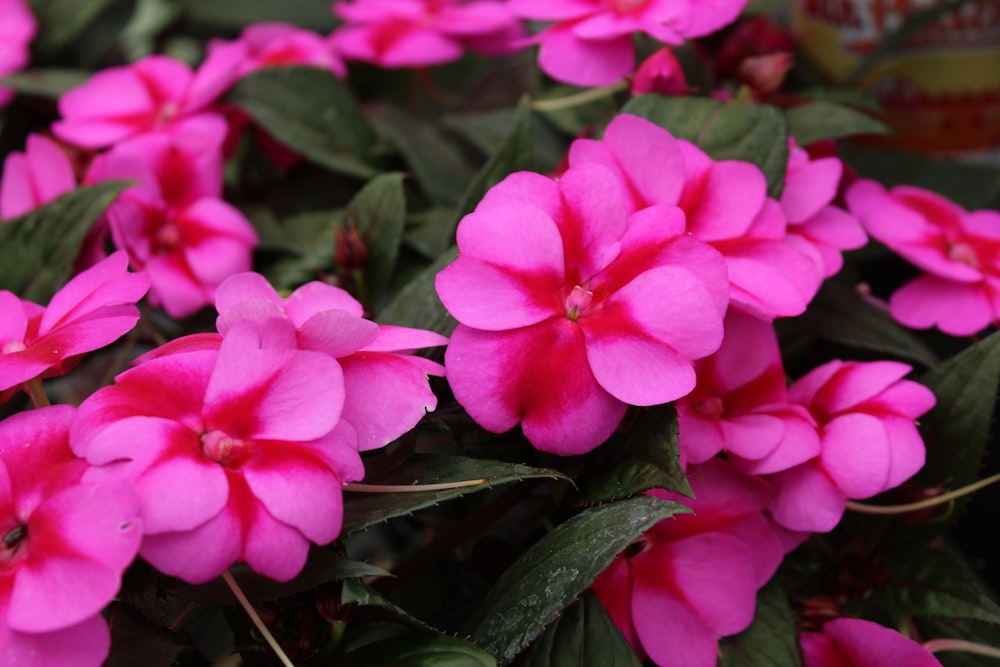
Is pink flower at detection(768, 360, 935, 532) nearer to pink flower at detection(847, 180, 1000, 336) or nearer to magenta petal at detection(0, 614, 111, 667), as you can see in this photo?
pink flower at detection(847, 180, 1000, 336)

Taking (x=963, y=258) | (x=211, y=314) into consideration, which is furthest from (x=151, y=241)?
(x=963, y=258)

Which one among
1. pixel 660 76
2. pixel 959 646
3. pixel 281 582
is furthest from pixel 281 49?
pixel 959 646

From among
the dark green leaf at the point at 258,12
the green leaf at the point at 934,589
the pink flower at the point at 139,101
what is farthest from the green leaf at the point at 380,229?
the dark green leaf at the point at 258,12

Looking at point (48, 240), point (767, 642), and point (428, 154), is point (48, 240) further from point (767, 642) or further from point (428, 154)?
point (767, 642)

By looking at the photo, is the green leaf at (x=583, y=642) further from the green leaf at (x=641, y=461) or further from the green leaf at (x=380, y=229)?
the green leaf at (x=380, y=229)

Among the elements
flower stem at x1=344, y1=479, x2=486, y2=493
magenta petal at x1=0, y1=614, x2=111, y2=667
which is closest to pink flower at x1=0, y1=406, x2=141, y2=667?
magenta petal at x1=0, y1=614, x2=111, y2=667

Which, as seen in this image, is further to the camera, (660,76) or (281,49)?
(281,49)
